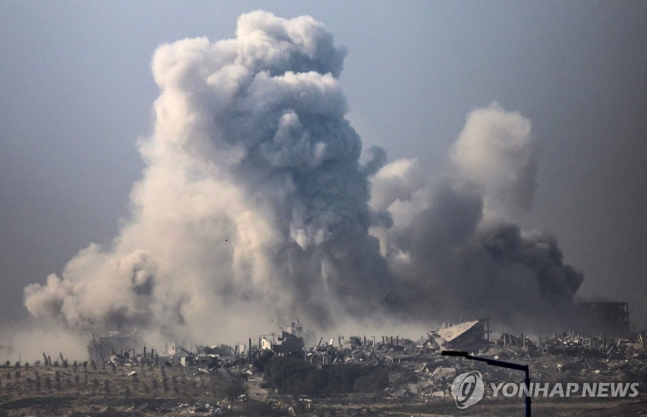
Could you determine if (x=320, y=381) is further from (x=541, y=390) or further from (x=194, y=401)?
(x=541, y=390)

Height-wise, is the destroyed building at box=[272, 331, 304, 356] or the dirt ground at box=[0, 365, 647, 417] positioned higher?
the destroyed building at box=[272, 331, 304, 356]

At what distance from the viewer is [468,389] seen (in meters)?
85.9

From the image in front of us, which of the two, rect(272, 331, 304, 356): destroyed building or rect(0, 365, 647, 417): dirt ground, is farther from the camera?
rect(272, 331, 304, 356): destroyed building

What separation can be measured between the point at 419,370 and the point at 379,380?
7284 mm

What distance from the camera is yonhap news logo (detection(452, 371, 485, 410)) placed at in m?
80.9

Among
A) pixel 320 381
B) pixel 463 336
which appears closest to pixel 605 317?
pixel 463 336

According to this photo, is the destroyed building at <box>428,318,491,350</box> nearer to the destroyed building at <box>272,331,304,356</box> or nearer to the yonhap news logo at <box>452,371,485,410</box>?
the yonhap news logo at <box>452,371,485,410</box>

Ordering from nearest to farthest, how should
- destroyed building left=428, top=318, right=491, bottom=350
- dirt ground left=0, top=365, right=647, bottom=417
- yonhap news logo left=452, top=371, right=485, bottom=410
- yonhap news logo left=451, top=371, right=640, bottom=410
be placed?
dirt ground left=0, top=365, right=647, bottom=417 → yonhap news logo left=451, top=371, right=640, bottom=410 → yonhap news logo left=452, top=371, right=485, bottom=410 → destroyed building left=428, top=318, right=491, bottom=350

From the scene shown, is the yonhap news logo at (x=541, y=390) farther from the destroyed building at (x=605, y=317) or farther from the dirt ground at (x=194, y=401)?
the destroyed building at (x=605, y=317)

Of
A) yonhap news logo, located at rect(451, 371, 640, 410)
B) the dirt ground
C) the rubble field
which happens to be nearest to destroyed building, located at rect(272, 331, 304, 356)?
the rubble field

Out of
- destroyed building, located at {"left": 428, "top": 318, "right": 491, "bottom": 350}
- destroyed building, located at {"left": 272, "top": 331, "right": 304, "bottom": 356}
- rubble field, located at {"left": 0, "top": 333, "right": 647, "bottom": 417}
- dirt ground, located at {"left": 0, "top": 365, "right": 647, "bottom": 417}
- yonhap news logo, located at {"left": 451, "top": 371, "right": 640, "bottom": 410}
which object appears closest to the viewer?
dirt ground, located at {"left": 0, "top": 365, "right": 647, "bottom": 417}

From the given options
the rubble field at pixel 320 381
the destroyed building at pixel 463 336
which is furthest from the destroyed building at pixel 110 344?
the destroyed building at pixel 463 336

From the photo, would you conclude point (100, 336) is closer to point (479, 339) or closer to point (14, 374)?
point (14, 374)

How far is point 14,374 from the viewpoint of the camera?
97.9 meters
